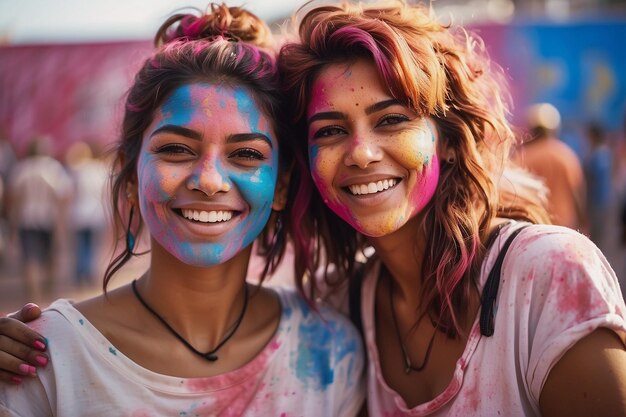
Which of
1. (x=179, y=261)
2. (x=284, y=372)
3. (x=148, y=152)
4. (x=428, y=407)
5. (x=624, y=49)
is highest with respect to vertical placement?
(x=624, y=49)

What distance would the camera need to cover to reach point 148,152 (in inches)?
85.4

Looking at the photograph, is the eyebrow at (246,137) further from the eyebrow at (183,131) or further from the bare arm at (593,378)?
the bare arm at (593,378)

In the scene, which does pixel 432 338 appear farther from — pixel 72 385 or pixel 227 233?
pixel 72 385

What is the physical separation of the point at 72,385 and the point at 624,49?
31.7 ft

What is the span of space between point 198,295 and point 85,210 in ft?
21.4

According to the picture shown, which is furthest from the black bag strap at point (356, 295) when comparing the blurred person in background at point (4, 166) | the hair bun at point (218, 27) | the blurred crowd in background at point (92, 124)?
the blurred person in background at point (4, 166)

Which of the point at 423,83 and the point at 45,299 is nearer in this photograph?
the point at 423,83

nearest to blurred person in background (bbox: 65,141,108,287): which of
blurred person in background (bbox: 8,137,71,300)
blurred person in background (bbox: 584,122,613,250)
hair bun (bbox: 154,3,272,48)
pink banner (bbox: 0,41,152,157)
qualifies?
blurred person in background (bbox: 8,137,71,300)

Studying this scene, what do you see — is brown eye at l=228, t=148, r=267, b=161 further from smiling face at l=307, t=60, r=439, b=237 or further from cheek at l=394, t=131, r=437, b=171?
cheek at l=394, t=131, r=437, b=171

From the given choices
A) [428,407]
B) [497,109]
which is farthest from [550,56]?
[428,407]

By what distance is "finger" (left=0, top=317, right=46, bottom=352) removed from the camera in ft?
6.41

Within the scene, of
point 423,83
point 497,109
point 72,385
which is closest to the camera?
point 72,385

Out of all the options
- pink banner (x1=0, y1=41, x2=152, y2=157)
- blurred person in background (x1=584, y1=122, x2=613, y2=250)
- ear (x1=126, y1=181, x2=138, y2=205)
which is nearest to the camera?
ear (x1=126, y1=181, x2=138, y2=205)

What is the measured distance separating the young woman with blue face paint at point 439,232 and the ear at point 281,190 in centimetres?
7
